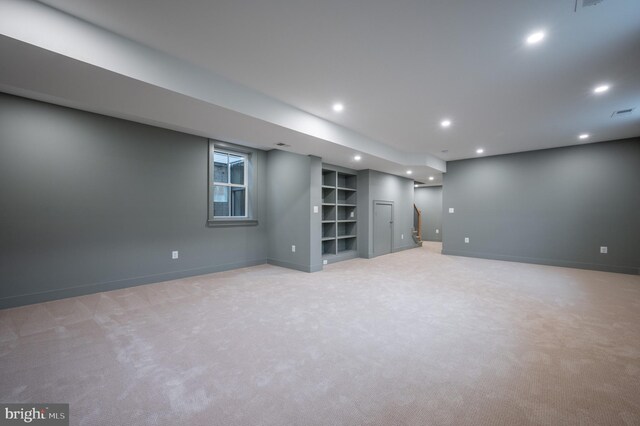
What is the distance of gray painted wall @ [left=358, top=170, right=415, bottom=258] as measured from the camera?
7.09m

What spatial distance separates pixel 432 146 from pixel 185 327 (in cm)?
579

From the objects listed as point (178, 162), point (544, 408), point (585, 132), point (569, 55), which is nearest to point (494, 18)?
point (569, 55)

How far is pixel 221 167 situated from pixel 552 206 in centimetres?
760

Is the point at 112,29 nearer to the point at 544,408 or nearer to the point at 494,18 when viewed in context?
the point at 494,18

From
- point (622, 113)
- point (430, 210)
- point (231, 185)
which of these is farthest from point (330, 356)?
point (430, 210)

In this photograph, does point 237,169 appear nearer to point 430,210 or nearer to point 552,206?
point 552,206

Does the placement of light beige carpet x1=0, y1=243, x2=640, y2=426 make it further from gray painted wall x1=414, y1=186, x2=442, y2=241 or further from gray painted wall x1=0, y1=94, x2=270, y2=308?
gray painted wall x1=414, y1=186, x2=442, y2=241

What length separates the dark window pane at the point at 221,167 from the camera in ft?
18.7

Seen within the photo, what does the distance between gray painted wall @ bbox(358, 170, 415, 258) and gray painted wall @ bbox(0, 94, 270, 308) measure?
12.4 ft

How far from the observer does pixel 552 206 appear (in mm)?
6105

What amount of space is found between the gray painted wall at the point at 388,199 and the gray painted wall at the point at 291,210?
1.90 metres

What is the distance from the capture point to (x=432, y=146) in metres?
5.99

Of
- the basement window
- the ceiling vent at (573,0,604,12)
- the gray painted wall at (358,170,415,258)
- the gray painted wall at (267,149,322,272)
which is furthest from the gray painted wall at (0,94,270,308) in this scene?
the ceiling vent at (573,0,604,12)
